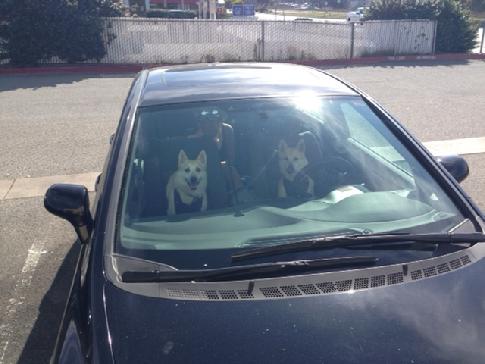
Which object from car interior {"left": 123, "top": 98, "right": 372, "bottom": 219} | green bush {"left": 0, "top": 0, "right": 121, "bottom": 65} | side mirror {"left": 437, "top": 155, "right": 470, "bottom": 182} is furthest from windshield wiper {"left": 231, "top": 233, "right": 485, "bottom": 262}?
green bush {"left": 0, "top": 0, "right": 121, "bottom": 65}

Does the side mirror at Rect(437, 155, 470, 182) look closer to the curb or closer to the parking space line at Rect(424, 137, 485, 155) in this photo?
the parking space line at Rect(424, 137, 485, 155)

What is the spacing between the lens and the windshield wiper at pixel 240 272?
2.13 m

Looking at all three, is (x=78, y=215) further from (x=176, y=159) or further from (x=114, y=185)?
(x=176, y=159)

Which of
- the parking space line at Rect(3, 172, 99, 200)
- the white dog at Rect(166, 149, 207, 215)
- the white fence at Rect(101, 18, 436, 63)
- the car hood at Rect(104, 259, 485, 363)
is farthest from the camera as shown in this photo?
the white fence at Rect(101, 18, 436, 63)

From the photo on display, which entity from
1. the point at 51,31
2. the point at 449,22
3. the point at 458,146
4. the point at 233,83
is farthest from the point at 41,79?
the point at 449,22

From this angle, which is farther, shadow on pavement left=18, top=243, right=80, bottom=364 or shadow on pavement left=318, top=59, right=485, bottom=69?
shadow on pavement left=318, top=59, right=485, bottom=69

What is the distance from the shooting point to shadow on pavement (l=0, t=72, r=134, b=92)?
13.4 meters

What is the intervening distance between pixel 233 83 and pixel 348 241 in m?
1.48

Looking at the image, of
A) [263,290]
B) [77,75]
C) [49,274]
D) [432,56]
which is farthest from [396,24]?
[263,290]

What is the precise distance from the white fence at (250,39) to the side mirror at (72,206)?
15.1 m

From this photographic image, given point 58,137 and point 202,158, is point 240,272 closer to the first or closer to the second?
point 202,158

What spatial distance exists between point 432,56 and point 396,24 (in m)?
1.73

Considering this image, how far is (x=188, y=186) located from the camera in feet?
Result: 9.14

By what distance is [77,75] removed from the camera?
1527 centimetres
